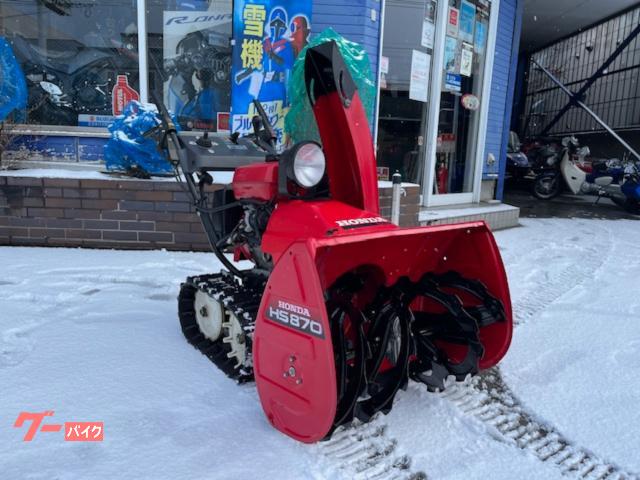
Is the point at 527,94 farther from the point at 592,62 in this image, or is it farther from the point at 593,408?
the point at 593,408

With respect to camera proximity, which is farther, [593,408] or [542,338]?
[542,338]

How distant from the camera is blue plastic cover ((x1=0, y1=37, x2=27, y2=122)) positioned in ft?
16.4

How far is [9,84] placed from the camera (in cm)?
509

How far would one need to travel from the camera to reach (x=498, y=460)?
6.23 feet

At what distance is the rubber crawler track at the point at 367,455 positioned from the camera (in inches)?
70.6

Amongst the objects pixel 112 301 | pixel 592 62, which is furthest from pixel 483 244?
pixel 592 62

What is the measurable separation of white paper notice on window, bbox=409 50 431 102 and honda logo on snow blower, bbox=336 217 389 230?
515 cm

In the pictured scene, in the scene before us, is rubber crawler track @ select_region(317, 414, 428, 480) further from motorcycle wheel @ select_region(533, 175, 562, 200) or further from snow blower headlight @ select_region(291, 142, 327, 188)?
motorcycle wheel @ select_region(533, 175, 562, 200)

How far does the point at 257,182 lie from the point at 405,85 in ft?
16.5

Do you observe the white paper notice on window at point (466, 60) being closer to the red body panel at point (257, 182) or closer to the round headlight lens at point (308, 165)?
the red body panel at point (257, 182)

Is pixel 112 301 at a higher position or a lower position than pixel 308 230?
lower

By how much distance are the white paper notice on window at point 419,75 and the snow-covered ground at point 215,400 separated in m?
3.93

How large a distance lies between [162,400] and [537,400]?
5.74ft

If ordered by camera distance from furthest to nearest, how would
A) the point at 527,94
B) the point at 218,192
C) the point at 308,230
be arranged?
the point at 527,94
the point at 218,192
the point at 308,230
